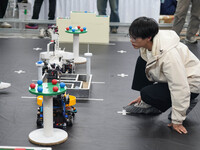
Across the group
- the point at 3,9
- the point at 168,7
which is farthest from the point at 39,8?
the point at 168,7

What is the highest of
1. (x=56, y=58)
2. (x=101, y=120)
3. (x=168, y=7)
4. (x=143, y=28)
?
(x=168, y=7)

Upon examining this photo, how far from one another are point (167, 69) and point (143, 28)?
10.0 inches

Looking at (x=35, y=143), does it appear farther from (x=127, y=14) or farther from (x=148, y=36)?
(x=127, y=14)

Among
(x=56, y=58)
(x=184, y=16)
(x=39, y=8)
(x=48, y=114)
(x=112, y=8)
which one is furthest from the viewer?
(x=39, y=8)

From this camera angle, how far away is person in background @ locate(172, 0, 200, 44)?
14.4 feet

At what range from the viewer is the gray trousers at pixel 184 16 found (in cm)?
439

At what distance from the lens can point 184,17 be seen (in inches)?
175

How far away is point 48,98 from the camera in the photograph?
1.88 m

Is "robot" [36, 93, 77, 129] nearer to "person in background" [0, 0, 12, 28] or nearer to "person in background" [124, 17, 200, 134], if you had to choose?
"person in background" [124, 17, 200, 134]

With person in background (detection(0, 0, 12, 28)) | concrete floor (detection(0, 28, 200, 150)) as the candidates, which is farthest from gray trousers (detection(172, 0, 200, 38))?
person in background (detection(0, 0, 12, 28))

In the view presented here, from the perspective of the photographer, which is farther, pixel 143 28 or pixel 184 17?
pixel 184 17

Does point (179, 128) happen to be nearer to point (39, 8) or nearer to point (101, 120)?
point (101, 120)

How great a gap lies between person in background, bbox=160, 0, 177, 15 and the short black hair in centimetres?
339

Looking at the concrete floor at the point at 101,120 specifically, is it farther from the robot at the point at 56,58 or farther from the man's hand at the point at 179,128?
the robot at the point at 56,58
